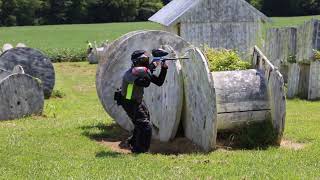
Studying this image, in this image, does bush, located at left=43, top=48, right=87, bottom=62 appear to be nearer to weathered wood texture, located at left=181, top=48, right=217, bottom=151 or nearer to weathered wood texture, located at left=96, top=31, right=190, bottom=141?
weathered wood texture, located at left=96, top=31, right=190, bottom=141

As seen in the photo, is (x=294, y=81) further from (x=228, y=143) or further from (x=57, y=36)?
(x=57, y=36)

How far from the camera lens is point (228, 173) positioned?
7.40m

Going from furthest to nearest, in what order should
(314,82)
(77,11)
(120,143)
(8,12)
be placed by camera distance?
(77,11), (8,12), (314,82), (120,143)

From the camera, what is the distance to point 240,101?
9375mm

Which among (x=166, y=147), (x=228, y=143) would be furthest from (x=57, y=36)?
(x=228, y=143)

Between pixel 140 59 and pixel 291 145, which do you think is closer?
pixel 140 59

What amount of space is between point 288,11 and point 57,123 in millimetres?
83005

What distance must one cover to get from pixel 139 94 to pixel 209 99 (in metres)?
1.01

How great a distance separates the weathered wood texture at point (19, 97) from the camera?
539 inches

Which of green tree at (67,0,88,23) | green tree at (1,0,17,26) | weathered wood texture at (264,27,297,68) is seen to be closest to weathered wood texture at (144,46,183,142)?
weathered wood texture at (264,27,297,68)

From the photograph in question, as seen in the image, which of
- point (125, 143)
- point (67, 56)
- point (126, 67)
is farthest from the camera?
point (67, 56)

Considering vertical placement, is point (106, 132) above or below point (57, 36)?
above

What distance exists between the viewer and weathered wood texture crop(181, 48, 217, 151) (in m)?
8.76

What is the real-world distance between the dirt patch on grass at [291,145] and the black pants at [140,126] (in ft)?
6.73
